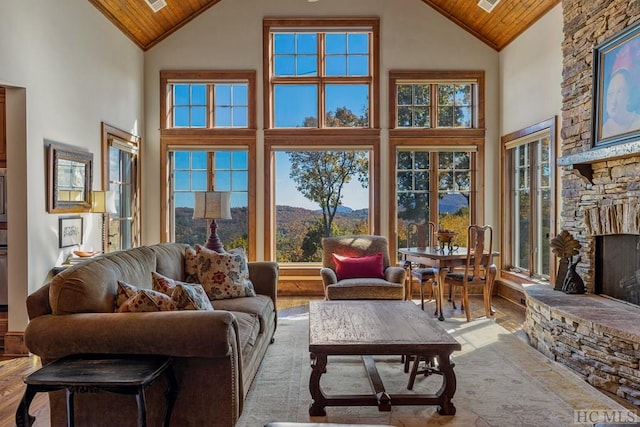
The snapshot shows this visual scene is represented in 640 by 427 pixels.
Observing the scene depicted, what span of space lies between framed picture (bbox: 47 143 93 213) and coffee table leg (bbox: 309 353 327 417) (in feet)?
9.82

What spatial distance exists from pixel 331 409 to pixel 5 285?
332 centimetres

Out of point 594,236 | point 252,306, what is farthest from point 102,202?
point 594,236

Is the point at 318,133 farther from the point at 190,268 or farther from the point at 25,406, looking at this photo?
the point at 25,406

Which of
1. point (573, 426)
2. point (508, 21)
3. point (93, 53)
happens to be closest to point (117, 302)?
point (573, 426)

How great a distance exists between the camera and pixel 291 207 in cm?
704

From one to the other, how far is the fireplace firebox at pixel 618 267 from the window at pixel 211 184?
4.50m

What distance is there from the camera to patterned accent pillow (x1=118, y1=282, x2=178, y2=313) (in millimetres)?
2572

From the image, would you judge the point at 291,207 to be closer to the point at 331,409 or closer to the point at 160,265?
the point at 160,265

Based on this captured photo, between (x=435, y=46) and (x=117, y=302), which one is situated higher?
(x=435, y=46)

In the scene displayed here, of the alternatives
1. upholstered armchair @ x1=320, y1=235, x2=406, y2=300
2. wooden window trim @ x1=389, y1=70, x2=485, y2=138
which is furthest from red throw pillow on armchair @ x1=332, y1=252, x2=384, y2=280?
wooden window trim @ x1=389, y1=70, x2=485, y2=138

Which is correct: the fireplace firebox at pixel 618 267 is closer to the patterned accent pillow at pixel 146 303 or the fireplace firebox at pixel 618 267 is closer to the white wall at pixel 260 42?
the white wall at pixel 260 42

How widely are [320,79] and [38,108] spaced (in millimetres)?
3880

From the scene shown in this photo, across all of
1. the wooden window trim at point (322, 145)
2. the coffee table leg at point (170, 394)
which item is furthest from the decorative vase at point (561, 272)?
the coffee table leg at point (170, 394)

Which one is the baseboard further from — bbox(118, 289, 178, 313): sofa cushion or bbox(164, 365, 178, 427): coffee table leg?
bbox(164, 365, 178, 427): coffee table leg
